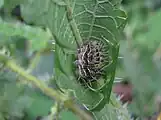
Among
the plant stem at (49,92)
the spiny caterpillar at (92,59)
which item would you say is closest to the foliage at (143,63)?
the plant stem at (49,92)

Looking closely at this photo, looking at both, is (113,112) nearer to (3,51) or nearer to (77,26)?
(77,26)

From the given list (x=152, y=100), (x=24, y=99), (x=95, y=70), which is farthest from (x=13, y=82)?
(x=152, y=100)

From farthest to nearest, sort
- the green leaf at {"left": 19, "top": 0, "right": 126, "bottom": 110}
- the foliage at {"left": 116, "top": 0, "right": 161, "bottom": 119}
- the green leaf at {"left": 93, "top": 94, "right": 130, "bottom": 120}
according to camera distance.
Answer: the foliage at {"left": 116, "top": 0, "right": 161, "bottom": 119}, the green leaf at {"left": 93, "top": 94, "right": 130, "bottom": 120}, the green leaf at {"left": 19, "top": 0, "right": 126, "bottom": 110}

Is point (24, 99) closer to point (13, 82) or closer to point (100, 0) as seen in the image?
point (13, 82)

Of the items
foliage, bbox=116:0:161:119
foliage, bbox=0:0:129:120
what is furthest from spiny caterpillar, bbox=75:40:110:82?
foliage, bbox=116:0:161:119

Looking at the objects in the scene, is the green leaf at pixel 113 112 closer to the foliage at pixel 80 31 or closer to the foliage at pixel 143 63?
the foliage at pixel 80 31

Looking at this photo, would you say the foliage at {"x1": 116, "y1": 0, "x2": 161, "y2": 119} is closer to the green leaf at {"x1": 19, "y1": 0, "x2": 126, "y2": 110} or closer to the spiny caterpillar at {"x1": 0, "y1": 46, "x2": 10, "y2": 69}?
the spiny caterpillar at {"x1": 0, "y1": 46, "x2": 10, "y2": 69}

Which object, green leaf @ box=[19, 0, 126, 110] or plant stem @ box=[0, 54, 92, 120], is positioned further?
plant stem @ box=[0, 54, 92, 120]
